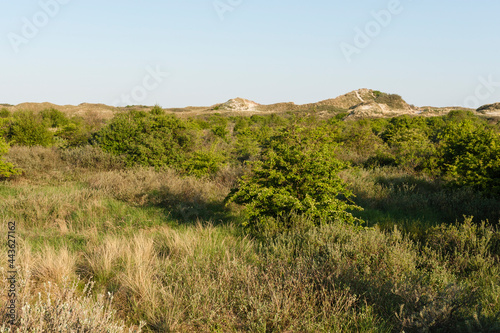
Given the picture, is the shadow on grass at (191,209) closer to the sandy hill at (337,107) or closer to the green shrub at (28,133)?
the green shrub at (28,133)

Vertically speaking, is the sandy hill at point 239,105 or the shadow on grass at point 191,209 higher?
the sandy hill at point 239,105

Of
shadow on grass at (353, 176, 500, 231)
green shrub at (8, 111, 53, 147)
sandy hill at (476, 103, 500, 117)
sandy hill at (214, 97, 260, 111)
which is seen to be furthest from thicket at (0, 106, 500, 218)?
sandy hill at (214, 97, 260, 111)

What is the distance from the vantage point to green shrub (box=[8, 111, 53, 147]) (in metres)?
18.5

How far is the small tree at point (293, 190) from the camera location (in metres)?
6.27

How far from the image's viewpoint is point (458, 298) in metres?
3.10

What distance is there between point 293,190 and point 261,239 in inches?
55.9

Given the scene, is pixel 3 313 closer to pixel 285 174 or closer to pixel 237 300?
pixel 237 300

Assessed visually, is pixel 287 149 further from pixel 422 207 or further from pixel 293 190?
pixel 422 207

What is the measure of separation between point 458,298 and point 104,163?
46.8ft

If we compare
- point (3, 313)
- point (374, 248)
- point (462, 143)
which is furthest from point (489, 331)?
point (462, 143)

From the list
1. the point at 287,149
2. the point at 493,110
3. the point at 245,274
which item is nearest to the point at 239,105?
the point at 493,110

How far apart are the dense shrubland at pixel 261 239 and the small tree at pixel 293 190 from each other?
4 cm

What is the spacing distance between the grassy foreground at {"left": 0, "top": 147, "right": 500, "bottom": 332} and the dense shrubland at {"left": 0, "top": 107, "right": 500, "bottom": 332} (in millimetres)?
27

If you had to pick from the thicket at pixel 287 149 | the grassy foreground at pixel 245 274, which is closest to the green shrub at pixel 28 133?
the thicket at pixel 287 149
